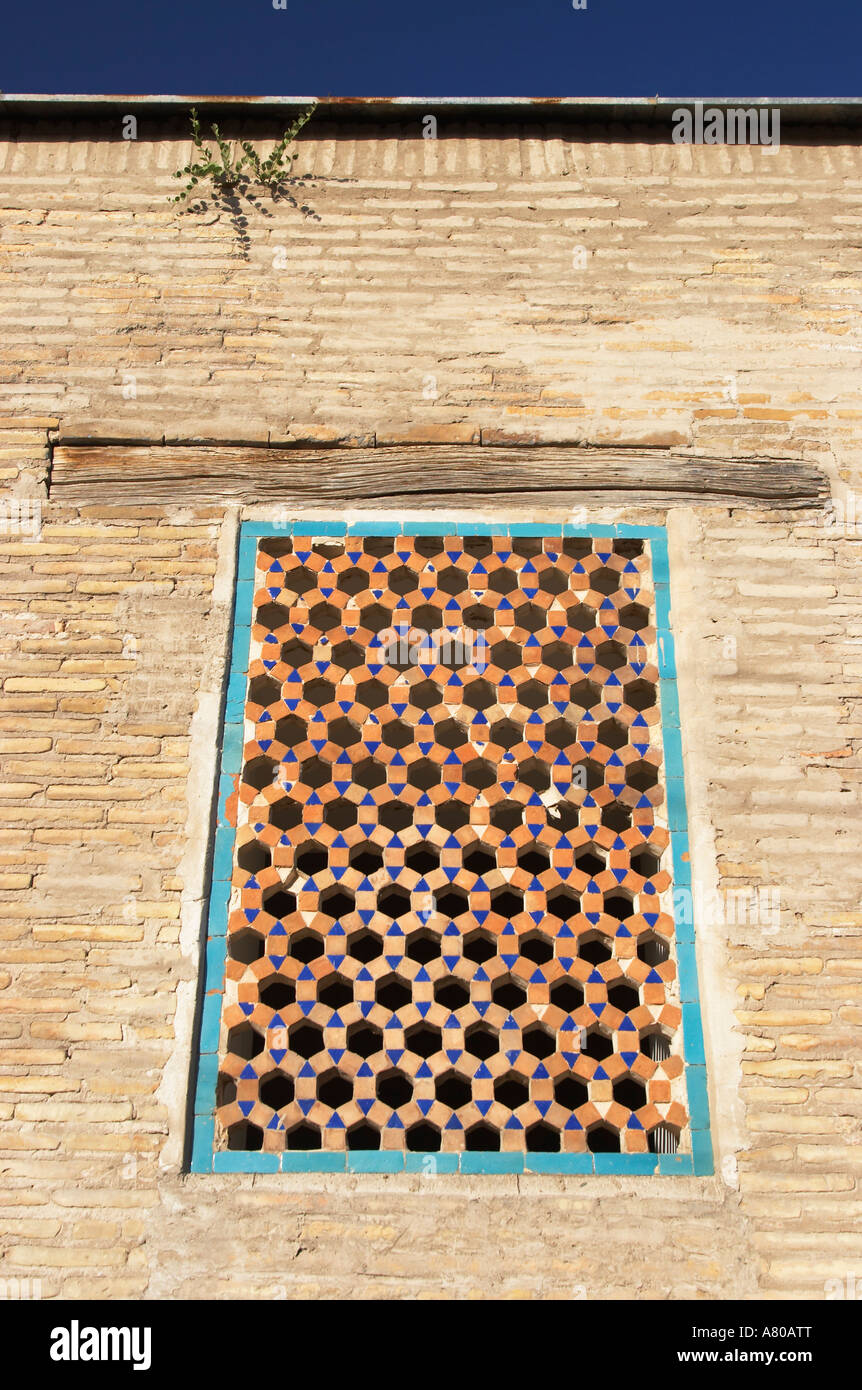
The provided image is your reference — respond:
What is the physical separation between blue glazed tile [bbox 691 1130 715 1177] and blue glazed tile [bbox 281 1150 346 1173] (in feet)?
3.08

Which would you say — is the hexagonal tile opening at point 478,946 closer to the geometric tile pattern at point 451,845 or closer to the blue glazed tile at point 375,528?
the geometric tile pattern at point 451,845

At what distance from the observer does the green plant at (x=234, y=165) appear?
5.05 m

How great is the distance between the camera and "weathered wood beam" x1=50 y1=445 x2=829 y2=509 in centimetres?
461

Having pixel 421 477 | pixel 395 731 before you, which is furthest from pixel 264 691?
pixel 421 477

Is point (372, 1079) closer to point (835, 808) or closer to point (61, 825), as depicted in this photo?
point (61, 825)

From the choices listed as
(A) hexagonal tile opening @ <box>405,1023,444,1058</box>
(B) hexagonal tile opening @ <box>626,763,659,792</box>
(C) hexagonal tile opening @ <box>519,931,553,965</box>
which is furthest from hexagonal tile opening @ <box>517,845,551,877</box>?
(A) hexagonal tile opening @ <box>405,1023,444,1058</box>

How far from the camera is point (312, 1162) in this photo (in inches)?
145

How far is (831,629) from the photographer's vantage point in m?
4.39

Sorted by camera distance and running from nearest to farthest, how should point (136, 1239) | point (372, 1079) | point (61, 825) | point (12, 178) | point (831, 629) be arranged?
point (136, 1239)
point (372, 1079)
point (61, 825)
point (831, 629)
point (12, 178)

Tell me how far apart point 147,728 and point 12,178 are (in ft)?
7.44

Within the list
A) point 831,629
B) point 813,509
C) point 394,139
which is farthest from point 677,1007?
point 394,139

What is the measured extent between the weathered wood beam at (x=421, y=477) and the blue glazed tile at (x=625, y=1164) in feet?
6.86

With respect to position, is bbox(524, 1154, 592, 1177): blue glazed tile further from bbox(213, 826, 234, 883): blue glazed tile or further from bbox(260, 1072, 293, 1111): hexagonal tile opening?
bbox(260, 1072, 293, 1111): hexagonal tile opening

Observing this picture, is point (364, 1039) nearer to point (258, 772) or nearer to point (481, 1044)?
point (481, 1044)
